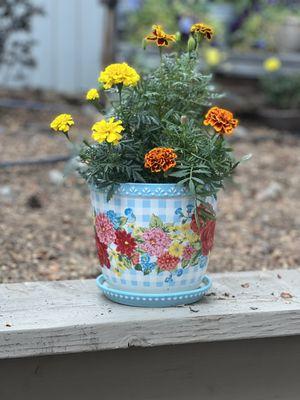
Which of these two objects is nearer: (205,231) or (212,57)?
(205,231)

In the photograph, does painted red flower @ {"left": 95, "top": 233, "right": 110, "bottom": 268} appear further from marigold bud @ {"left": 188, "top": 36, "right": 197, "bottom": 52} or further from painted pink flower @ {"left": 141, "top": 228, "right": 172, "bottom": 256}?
marigold bud @ {"left": 188, "top": 36, "right": 197, "bottom": 52}

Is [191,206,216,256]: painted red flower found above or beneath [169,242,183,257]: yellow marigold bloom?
above

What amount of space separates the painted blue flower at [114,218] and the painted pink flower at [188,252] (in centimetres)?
15

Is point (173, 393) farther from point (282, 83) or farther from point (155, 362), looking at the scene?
point (282, 83)

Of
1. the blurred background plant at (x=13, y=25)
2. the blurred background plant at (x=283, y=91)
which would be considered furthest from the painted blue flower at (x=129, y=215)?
the blurred background plant at (x=283, y=91)

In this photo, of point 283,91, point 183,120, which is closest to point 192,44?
point 183,120

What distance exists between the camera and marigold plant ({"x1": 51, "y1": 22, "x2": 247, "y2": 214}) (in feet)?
5.41

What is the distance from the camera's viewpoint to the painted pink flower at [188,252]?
169 centimetres

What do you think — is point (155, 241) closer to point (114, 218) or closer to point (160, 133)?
point (114, 218)

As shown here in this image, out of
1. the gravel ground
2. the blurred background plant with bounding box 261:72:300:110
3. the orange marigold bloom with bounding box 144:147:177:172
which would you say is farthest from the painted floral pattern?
the blurred background plant with bounding box 261:72:300:110

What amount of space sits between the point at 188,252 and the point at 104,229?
191 mm

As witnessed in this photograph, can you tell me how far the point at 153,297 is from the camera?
1702 mm

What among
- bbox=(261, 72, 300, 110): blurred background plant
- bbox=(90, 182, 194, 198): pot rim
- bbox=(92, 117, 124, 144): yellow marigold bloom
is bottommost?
bbox=(90, 182, 194, 198): pot rim

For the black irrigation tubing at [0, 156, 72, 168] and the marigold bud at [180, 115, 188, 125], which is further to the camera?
the black irrigation tubing at [0, 156, 72, 168]
